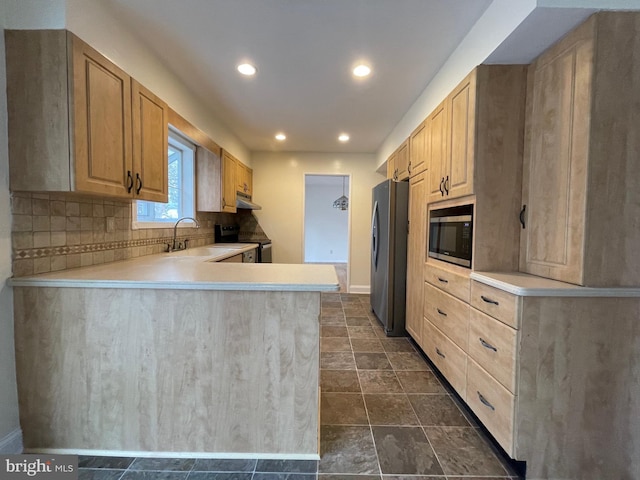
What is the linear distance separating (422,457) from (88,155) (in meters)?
2.34

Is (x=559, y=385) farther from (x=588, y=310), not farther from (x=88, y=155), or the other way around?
(x=88, y=155)

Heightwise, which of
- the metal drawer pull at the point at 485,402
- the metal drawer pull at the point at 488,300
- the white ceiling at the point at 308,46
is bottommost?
the metal drawer pull at the point at 485,402

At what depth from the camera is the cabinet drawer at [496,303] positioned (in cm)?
139

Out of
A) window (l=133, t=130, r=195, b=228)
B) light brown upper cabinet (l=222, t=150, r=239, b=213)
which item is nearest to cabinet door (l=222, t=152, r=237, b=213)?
light brown upper cabinet (l=222, t=150, r=239, b=213)

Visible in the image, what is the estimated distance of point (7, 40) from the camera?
1415mm

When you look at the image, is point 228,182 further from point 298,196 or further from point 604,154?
point 604,154

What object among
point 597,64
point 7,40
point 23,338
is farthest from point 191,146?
point 597,64

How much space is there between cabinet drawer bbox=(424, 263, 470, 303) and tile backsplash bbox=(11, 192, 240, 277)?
7.94 ft

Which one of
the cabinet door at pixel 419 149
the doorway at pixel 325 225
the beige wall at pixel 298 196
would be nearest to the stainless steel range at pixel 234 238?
the beige wall at pixel 298 196

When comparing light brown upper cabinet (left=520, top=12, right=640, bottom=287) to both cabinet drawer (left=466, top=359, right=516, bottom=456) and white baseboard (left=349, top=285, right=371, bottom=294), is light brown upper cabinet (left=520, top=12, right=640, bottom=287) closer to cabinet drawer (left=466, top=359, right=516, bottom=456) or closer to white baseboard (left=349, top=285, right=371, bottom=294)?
cabinet drawer (left=466, top=359, right=516, bottom=456)

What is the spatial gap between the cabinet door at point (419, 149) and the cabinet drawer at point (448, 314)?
3.63 ft

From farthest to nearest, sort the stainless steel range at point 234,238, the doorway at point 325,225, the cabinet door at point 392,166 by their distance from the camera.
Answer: the doorway at point 325,225, the stainless steel range at point 234,238, the cabinet door at point 392,166

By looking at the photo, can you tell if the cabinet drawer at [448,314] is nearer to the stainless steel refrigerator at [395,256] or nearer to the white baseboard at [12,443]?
the stainless steel refrigerator at [395,256]

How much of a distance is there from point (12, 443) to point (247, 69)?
2.71 m
